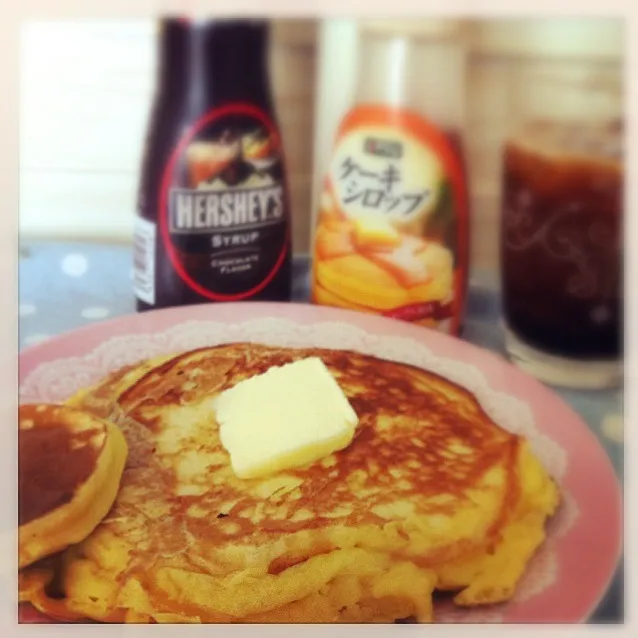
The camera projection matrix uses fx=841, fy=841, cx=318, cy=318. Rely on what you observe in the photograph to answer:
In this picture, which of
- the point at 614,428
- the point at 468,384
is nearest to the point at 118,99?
the point at 468,384

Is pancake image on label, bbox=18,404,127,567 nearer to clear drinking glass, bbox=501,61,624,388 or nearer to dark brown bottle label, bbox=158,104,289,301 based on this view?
dark brown bottle label, bbox=158,104,289,301

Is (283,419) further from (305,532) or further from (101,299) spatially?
(101,299)

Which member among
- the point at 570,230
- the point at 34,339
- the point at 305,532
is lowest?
the point at 305,532

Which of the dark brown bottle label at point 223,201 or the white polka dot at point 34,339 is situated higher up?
the dark brown bottle label at point 223,201

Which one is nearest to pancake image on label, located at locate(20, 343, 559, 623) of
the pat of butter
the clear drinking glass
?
the pat of butter

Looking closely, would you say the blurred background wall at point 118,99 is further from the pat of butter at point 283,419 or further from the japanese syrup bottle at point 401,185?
the pat of butter at point 283,419

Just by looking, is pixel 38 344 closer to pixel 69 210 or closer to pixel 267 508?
pixel 69 210

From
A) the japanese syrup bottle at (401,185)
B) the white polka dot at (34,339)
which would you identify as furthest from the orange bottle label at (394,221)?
the white polka dot at (34,339)
